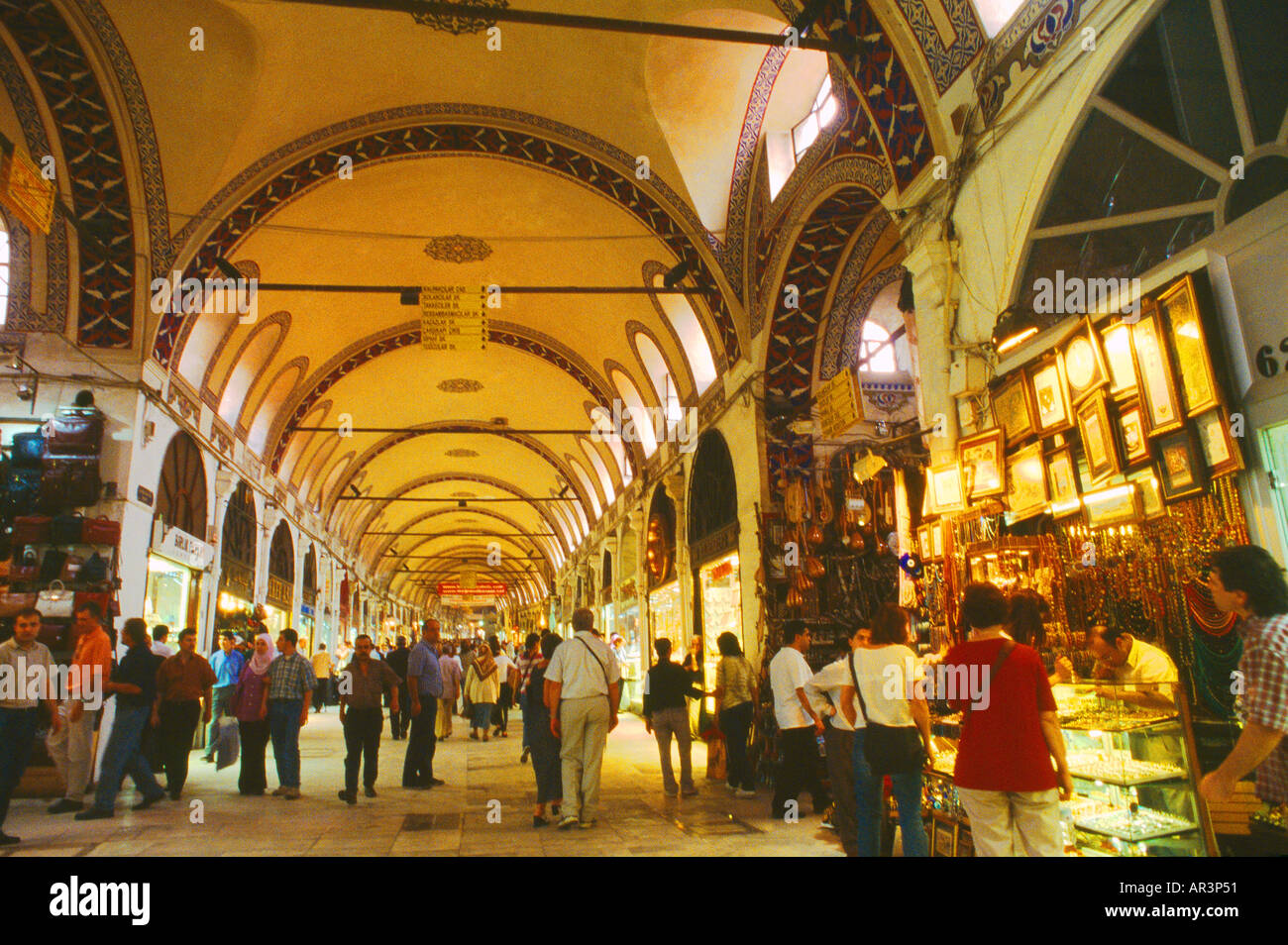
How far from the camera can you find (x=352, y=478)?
21703 millimetres

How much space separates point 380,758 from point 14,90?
7846 mm

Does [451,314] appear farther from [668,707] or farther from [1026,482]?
[1026,482]

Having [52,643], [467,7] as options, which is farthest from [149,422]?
[467,7]

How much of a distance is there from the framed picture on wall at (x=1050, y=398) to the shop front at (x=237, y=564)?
11.1 meters

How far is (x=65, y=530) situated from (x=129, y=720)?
2.63 meters

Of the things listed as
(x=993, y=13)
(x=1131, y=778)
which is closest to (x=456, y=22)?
(x=993, y=13)

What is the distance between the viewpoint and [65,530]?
7.73m

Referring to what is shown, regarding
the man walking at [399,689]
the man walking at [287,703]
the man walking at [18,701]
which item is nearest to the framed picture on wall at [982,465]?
the man walking at [399,689]

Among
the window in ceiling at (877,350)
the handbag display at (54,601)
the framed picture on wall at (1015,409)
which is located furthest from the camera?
the window in ceiling at (877,350)

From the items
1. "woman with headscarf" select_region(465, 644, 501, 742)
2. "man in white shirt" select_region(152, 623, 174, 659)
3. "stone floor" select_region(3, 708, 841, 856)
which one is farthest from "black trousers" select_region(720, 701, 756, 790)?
"woman with headscarf" select_region(465, 644, 501, 742)

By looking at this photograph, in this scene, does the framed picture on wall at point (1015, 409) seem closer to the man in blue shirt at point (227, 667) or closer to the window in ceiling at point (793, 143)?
the window in ceiling at point (793, 143)

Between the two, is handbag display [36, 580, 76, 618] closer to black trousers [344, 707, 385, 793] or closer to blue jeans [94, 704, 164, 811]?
blue jeans [94, 704, 164, 811]

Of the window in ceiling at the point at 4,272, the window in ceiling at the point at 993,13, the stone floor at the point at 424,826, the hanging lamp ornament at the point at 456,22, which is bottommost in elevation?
the stone floor at the point at 424,826

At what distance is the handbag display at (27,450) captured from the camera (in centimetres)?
791
